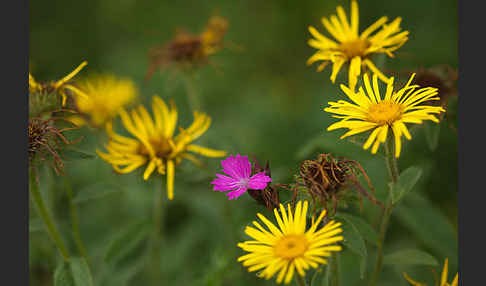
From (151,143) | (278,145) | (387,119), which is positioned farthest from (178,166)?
(278,145)

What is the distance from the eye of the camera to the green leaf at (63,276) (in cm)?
128

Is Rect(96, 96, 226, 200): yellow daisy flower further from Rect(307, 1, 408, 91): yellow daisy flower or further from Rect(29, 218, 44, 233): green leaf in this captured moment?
Rect(307, 1, 408, 91): yellow daisy flower

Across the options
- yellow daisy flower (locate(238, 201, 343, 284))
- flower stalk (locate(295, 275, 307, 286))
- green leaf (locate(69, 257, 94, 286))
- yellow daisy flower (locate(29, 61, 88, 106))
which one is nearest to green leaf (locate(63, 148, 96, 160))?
yellow daisy flower (locate(29, 61, 88, 106))

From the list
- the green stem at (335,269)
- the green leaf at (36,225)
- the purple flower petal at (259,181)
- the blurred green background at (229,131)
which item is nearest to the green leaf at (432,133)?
the blurred green background at (229,131)

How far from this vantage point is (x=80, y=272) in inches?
50.9

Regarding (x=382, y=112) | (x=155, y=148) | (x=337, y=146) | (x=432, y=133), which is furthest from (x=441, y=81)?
(x=155, y=148)

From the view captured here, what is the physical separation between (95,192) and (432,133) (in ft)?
3.39

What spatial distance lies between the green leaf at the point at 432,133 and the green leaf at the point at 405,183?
0.18m

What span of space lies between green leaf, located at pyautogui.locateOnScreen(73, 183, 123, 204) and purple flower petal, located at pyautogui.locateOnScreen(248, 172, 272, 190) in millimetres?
543

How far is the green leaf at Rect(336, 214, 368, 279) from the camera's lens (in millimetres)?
1104

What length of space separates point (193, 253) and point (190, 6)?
1.98 meters

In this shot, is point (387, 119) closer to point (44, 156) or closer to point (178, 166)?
point (178, 166)

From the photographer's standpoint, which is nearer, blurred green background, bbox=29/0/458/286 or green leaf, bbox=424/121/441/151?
green leaf, bbox=424/121/441/151

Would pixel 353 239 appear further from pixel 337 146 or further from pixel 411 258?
pixel 337 146
